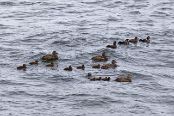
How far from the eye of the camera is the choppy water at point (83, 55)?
30.1 meters

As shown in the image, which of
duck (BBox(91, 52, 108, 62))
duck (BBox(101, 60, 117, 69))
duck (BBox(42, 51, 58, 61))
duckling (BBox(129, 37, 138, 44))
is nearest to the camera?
duck (BBox(101, 60, 117, 69))

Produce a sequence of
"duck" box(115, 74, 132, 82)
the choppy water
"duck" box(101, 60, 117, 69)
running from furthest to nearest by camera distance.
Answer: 1. "duck" box(101, 60, 117, 69)
2. "duck" box(115, 74, 132, 82)
3. the choppy water

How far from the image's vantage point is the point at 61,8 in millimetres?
52656

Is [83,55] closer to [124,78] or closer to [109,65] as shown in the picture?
[109,65]

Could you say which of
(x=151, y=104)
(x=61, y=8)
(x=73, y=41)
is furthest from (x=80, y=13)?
(x=151, y=104)

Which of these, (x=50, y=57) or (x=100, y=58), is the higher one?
(x=50, y=57)

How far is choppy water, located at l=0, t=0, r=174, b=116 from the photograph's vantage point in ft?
98.9

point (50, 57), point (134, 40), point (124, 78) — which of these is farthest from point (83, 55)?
point (124, 78)

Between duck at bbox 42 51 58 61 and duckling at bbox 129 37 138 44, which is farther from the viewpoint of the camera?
duckling at bbox 129 37 138 44

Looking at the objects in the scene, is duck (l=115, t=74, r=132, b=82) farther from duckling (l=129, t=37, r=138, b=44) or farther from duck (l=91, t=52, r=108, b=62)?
duckling (l=129, t=37, r=138, b=44)

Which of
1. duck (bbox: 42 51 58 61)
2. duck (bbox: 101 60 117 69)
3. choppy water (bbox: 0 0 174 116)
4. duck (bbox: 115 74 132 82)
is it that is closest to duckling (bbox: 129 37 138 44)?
choppy water (bbox: 0 0 174 116)

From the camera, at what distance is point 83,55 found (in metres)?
37.6

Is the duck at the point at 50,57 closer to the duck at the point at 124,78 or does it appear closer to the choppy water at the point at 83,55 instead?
the choppy water at the point at 83,55

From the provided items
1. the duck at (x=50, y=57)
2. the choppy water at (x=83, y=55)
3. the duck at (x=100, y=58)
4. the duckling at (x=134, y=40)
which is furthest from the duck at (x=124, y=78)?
the duckling at (x=134, y=40)
